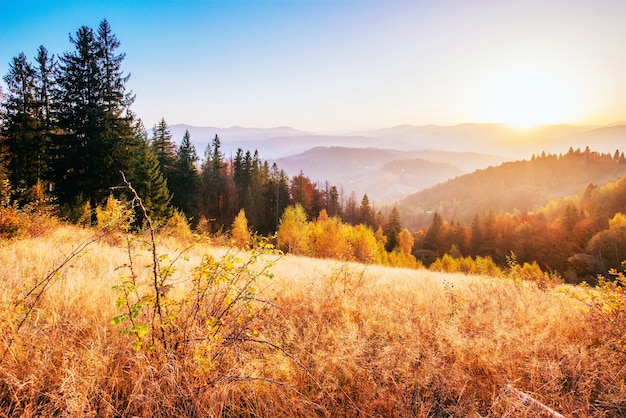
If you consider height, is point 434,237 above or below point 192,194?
below

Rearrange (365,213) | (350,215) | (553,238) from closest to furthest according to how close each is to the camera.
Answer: (553,238) → (365,213) → (350,215)

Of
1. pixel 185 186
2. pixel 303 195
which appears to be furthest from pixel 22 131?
pixel 303 195

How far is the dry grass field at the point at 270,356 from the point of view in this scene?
2.51m

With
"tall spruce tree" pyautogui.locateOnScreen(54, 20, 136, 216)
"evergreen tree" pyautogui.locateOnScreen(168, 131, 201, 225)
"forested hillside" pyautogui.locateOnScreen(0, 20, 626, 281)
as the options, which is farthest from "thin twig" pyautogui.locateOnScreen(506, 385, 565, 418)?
"evergreen tree" pyautogui.locateOnScreen(168, 131, 201, 225)

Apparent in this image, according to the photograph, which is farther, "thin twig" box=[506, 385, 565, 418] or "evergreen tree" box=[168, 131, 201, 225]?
"evergreen tree" box=[168, 131, 201, 225]

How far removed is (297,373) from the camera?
3.07 m

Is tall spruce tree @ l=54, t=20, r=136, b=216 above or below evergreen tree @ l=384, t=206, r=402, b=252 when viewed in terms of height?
above

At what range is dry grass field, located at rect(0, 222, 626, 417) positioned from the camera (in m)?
2.51

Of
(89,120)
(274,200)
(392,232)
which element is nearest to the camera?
(89,120)

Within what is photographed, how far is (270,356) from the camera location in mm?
3299

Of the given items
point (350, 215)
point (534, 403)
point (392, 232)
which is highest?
point (534, 403)

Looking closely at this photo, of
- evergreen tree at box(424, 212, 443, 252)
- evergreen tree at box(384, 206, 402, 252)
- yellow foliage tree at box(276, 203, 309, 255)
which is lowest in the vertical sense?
evergreen tree at box(424, 212, 443, 252)

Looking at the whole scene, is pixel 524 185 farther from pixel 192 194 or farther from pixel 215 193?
pixel 192 194

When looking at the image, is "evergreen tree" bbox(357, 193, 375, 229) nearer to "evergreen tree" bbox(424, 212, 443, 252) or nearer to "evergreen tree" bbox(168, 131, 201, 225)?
"evergreen tree" bbox(424, 212, 443, 252)
